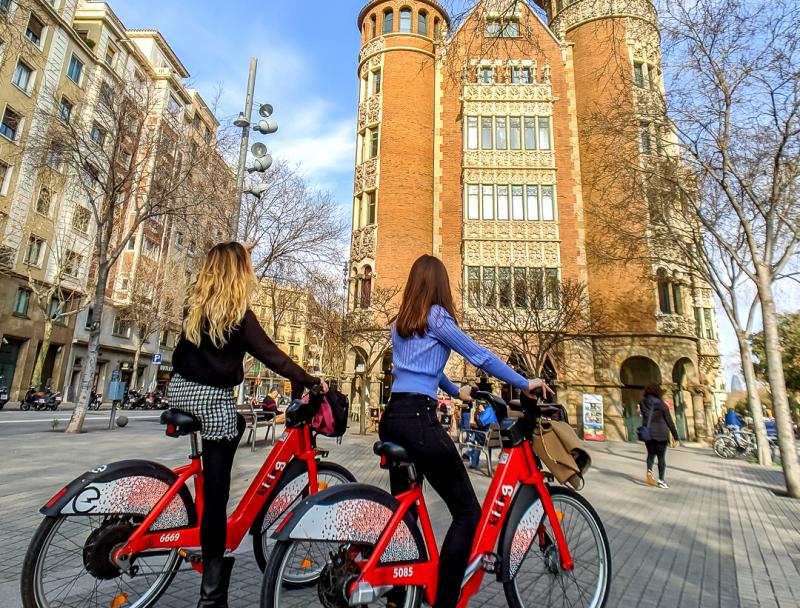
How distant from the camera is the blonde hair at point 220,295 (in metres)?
2.73

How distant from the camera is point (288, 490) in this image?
10.8 feet

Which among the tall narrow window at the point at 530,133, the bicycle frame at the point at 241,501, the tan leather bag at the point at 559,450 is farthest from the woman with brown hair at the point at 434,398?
the tall narrow window at the point at 530,133

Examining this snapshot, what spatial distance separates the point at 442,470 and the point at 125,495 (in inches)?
67.8

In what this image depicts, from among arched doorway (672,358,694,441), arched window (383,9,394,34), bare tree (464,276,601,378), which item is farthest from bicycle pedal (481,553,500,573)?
arched window (383,9,394,34)

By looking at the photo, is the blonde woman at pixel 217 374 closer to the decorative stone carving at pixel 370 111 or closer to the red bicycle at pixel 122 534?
the red bicycle at pixel 122 534

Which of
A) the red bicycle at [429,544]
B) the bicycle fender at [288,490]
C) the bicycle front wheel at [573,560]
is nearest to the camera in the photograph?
the red bicycle at [429,544]

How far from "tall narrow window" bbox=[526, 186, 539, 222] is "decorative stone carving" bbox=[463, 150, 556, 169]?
1.40 m

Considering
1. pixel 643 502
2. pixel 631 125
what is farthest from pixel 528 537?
pixel 631 125

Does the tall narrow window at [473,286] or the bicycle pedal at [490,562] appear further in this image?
the tall narrow window at [473,286]

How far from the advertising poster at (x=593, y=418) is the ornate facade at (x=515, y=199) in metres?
1.63

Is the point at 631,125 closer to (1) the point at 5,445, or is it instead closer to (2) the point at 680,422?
(1) the point at 5,445

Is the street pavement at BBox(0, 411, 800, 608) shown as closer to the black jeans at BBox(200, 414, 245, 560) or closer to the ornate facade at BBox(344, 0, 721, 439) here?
the black jeans at BBox(200, 414, 245, 560)

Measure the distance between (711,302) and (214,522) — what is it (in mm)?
38375

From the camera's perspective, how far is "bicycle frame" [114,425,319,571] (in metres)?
2.55
